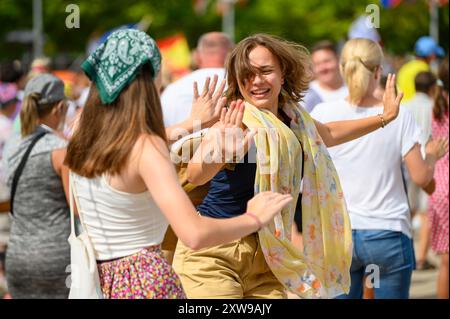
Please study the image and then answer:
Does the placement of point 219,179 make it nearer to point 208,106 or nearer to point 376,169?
point 208,106

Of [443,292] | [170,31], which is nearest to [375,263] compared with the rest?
[443,292]

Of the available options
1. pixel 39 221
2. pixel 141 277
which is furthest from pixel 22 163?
pixel 141 277

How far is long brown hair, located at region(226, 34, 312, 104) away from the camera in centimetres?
463

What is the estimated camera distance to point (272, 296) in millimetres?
4516

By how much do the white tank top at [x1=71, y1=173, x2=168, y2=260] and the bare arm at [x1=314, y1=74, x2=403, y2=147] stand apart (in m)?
1.69

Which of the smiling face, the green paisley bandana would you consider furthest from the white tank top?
→ the smiling face

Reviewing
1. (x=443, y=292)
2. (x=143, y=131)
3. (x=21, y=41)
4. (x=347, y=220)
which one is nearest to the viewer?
(x=143, y=131)

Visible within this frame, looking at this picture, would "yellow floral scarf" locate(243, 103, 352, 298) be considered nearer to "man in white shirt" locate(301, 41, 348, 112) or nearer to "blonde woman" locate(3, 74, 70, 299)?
"blonde woman" locate(3, 74, 70, 299)

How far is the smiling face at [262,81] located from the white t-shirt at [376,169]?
1118mm

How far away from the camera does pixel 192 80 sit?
767cm

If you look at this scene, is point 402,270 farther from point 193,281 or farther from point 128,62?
point 128,62

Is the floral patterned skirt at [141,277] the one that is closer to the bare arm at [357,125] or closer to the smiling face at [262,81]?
the smiling face at [262,81]

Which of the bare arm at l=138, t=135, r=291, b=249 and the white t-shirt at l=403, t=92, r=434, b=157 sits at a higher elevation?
the bare arm at l=138, t=135, r=291, b=249

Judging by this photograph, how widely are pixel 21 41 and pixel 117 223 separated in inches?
1522
